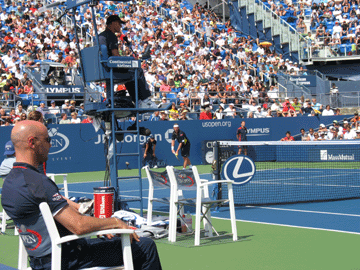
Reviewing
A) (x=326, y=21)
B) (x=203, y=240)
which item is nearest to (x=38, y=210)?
(x=203, y=240)

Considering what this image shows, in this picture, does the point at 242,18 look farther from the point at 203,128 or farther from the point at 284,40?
the point at 203,128

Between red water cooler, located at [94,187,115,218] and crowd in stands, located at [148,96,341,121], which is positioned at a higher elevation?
crowd in stands, located at [148,96,341,121]

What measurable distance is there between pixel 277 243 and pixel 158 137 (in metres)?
15.3

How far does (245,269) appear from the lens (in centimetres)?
625

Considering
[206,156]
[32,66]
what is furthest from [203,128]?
[32,66]

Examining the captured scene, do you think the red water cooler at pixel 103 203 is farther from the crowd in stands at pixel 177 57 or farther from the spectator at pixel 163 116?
the spectator at pixel 163 116

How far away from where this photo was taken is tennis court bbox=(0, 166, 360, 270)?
21.5 feet

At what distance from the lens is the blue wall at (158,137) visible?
2081 cm

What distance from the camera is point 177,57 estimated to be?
94.2ft

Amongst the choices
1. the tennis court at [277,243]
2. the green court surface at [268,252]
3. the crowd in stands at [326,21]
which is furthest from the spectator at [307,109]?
the green court surface at [268,252]

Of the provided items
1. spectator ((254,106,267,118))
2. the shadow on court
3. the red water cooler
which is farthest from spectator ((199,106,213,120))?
the red water cooler

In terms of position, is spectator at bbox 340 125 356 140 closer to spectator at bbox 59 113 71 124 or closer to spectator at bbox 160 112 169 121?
spectator at bbox 160 112 169 121

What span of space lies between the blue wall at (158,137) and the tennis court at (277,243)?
32.1 feet

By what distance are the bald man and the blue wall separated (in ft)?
47.4
